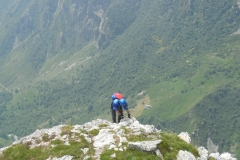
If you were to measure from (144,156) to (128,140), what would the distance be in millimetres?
4799

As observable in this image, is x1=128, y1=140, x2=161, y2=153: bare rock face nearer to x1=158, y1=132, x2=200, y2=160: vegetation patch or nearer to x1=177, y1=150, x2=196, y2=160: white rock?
x1=158, y1=132, x2=200, y2=160: vegetation patch

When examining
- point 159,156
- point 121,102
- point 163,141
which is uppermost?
point 121,102

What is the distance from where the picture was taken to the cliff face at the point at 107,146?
32.2 metres

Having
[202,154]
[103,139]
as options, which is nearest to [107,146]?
[103,139]

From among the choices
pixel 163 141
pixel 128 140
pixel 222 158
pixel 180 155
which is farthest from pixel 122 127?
pixel 222 158

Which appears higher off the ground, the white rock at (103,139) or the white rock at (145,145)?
the white rock at (103,139)

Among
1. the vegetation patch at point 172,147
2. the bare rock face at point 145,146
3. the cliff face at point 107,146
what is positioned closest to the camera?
the bare rock face at point 145,146

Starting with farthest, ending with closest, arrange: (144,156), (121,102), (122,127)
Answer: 1. (121,102)
2. (122,127)
3. (144,156)

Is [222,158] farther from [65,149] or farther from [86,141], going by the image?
[65,149]

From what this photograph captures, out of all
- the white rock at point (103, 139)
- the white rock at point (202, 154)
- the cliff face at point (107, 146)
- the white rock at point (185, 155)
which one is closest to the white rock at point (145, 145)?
the cliff face at point (107, 146)

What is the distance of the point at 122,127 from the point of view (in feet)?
134

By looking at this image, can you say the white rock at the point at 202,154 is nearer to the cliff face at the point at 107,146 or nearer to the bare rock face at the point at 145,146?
the cliff face at the point at 107,146

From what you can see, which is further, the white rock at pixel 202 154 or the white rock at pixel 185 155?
the white rock at pixel 202 154

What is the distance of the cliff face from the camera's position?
3222cm
